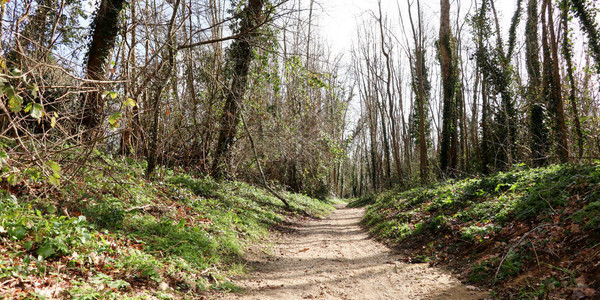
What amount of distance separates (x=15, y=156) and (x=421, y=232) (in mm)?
7195

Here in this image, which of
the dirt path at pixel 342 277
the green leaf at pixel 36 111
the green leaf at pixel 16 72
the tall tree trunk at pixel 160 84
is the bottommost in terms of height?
the dirt path at pixel 342 277

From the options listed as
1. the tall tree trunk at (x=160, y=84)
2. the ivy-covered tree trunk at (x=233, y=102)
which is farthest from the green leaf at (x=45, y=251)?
the ivy-covered tree trunk at (x=233, y=102)

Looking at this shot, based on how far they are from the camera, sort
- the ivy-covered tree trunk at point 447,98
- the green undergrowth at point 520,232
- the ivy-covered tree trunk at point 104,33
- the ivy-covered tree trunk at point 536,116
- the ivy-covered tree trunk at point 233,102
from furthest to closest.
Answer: the ivy-covered tree trunk at point 447,98
the ivy-covered tree trunk at point 536,116
the ivy-covered tree trunk at point 233,102
the ivy-covered tree trunk at point 104,33
the green undergrowth at point 520,232

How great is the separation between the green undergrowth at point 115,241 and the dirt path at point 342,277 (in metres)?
0.57

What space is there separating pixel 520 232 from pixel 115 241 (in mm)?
5731

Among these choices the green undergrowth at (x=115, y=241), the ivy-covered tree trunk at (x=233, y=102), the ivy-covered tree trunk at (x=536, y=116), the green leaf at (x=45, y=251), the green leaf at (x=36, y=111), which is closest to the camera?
the green leaf at (x=36, y=111)

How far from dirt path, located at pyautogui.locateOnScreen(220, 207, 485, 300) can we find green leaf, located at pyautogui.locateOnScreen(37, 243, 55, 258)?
1.94m

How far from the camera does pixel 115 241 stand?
13.4 feet

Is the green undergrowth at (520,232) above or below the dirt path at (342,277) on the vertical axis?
above

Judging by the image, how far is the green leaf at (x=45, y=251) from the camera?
309cm

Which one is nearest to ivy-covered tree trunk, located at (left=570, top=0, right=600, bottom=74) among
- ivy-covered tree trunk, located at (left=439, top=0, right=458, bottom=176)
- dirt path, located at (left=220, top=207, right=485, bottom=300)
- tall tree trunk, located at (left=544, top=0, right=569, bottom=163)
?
tall tree trunk, located at (left=544, top=0, right=569, bottom=163)

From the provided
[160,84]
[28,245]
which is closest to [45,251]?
[28,245]

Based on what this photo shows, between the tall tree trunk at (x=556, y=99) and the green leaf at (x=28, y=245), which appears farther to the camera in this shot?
the tall tree trunk at (x=556, y=99)

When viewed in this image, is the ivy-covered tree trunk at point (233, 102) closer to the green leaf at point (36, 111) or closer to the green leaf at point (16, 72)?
the green leaf at point (36, 111)
